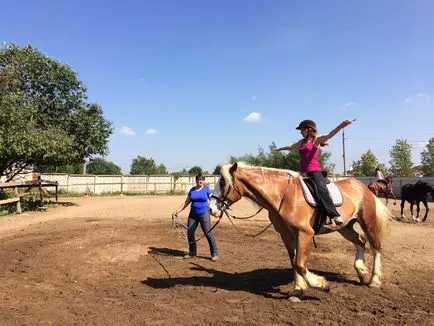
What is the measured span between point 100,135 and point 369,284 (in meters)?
21.4

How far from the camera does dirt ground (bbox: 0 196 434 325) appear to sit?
5270 millimetres

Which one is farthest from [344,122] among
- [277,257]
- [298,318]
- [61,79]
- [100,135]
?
[61,79]

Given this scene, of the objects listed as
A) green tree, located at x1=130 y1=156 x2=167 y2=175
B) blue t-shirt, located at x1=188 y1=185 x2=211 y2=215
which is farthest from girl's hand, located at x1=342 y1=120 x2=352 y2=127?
green tree, located at x1=130 y1=156 x2=167 y2=175

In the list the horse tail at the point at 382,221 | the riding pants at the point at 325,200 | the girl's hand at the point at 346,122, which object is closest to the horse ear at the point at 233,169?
the riding pants at the point at 325,200

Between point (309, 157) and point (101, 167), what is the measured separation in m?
79.4

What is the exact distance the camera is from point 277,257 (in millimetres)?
9133

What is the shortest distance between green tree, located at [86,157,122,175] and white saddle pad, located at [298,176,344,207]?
247 feet

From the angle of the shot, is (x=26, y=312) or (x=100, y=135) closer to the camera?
(x=26, y=312)

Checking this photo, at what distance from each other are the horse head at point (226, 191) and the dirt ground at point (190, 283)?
1234 millimetres

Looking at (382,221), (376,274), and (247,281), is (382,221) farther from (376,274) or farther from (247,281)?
(247,281)

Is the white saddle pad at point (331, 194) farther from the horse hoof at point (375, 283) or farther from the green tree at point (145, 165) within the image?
the green tree at point (145, 165)

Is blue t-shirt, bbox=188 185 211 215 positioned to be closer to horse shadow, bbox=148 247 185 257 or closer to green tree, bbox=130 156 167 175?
horse shadow, bbox=148 247 185 257

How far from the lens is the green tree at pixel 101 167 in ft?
261

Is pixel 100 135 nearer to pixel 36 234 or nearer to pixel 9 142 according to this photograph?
pixel 9 142
